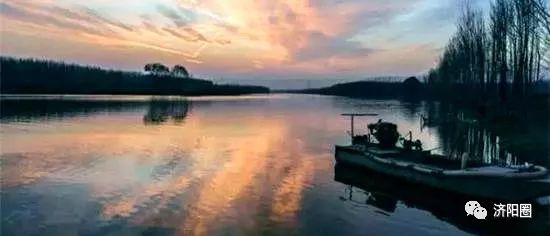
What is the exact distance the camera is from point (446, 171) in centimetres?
1714

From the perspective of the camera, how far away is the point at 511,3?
43.3 m

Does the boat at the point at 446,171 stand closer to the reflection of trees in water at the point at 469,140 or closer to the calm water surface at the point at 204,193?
the calm water surface at the point at 204,193

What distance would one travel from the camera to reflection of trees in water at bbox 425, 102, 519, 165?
2732 centimetres

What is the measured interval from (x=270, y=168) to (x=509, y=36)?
3077 centimetres

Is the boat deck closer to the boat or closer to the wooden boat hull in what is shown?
the boat

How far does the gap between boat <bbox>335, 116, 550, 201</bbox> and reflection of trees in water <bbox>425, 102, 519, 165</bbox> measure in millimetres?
2200

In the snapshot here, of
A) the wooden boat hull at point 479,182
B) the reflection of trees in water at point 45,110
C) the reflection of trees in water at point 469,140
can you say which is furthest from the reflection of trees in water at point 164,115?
the wooden boat hull at point 479,182

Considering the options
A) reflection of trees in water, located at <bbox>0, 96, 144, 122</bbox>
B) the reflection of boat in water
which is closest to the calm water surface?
the reflection of boat in water

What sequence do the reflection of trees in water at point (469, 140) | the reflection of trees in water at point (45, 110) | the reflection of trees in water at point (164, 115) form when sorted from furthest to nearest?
the reflection of trees in water at point (164, 115) < the reflection of trees in water at point (45, 110) < the reflection of trees in water at point (469, 140)

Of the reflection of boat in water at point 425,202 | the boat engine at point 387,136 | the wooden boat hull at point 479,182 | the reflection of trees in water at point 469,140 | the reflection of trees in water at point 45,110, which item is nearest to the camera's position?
the reflection of boat in water at point 425,202

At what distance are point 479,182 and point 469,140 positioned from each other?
67.5ft

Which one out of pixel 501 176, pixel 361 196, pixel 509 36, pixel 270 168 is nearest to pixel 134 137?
pixel 270 168

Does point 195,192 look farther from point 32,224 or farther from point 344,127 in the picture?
point 344,127

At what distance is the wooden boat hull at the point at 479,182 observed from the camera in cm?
1528
